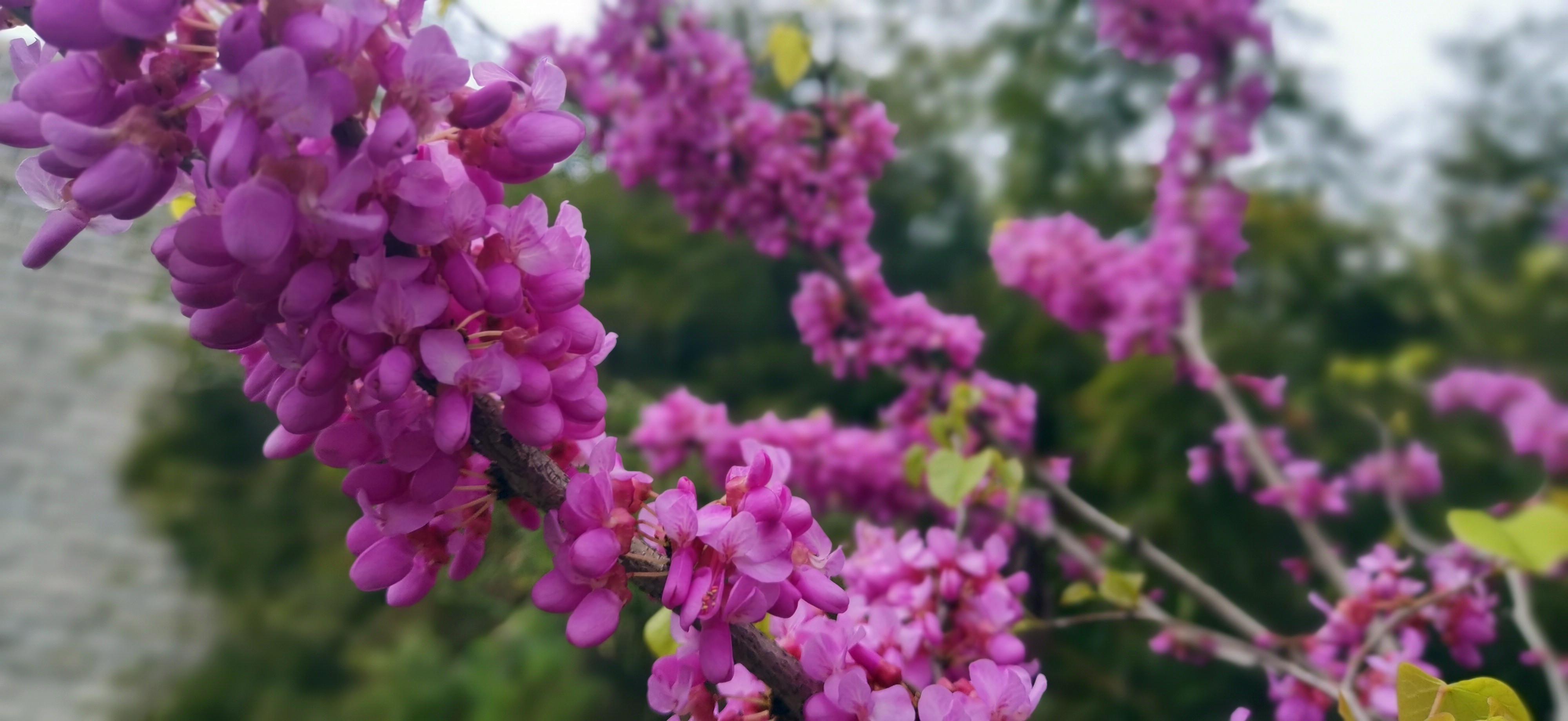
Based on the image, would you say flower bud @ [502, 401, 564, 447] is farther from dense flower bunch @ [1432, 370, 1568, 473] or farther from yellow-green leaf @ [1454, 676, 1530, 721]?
dense flower bunch @ [1432, 370, 1568, 473]

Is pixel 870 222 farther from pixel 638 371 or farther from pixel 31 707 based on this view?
pixel 31 707

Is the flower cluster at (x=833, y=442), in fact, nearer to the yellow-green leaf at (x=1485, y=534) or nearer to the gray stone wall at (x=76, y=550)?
the yellow-green leaf at (x=1485, y=534)

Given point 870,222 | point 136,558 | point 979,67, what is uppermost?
point 979,67

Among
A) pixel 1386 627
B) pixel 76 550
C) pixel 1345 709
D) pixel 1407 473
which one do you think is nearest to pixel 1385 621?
pixel 1386 627

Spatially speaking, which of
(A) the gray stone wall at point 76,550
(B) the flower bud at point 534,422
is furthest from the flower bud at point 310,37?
(A) the gray stone wall at point 76,550

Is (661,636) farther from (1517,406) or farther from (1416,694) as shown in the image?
(1517,406)

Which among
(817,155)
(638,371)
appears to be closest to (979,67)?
A: (638,371)

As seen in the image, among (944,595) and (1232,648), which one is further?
(1232,648)
